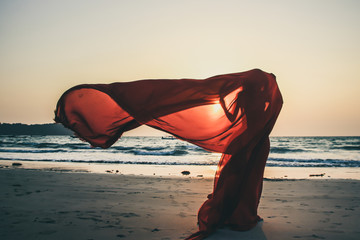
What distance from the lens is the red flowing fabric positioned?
3652 millimetres

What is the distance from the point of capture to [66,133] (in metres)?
86.8

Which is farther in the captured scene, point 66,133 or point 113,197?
point 66,133

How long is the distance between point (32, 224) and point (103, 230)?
102cm

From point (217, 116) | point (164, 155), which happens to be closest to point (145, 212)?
point (217, 116)

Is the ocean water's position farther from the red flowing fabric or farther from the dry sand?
the red flowing fabric

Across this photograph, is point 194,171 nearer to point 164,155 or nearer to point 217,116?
point 217,116

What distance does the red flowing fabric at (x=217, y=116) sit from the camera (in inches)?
144

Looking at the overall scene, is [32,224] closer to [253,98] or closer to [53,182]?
[253,98]

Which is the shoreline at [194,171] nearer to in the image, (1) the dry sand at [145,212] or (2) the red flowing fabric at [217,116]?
(1) the dry sand at [145,212]

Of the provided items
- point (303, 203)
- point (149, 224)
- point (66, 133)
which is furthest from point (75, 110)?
point (66, 133)

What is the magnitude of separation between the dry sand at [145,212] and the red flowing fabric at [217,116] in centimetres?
40

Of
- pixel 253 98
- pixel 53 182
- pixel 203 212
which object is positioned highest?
pixel 253 98

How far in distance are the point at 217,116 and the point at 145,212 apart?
214 centimetres

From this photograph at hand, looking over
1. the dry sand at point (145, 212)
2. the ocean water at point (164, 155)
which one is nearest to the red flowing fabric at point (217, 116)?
the dry sand at point (145, 212)
